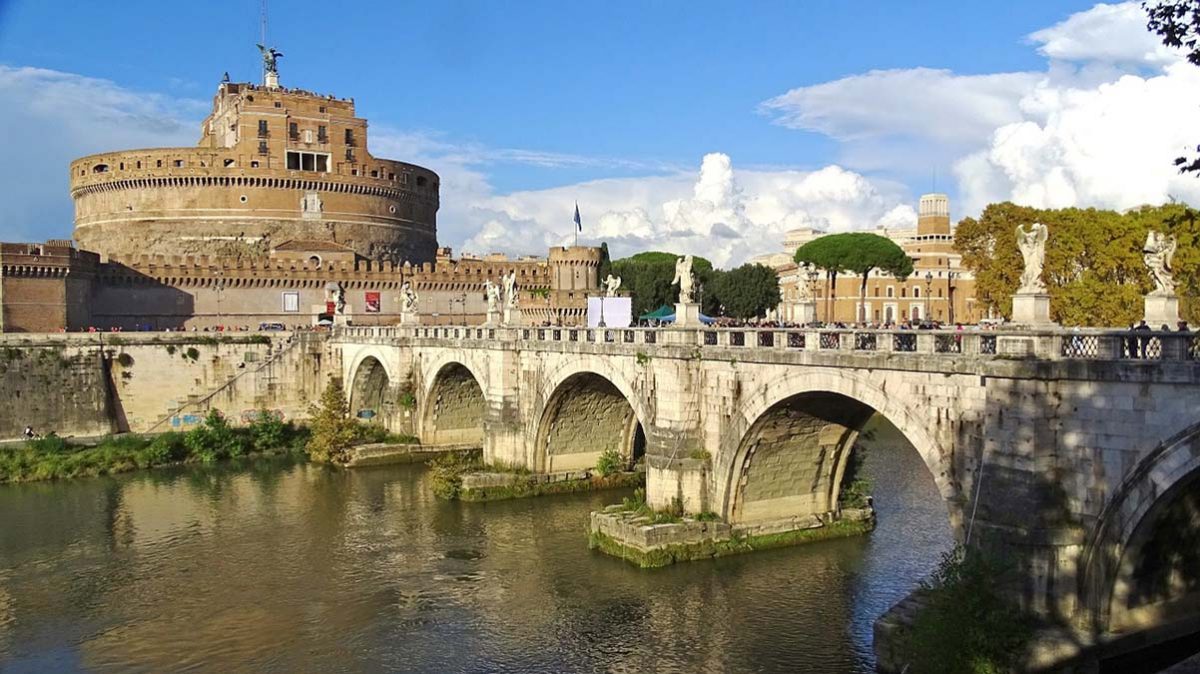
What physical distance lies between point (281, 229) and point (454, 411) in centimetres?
3566

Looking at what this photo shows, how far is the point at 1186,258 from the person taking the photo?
38.2m

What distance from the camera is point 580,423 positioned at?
33.0 m

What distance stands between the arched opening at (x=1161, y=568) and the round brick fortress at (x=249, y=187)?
6357 cm

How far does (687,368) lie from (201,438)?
91.2 ft

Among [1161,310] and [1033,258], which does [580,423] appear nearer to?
[1033,258]

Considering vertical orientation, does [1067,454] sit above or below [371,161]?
below

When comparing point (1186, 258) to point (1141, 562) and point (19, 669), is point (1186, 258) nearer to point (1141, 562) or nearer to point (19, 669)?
point (1141, 562)

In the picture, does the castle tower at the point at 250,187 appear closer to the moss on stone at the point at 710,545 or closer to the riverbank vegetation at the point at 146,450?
the riverbank vegetation at the point at 146,450

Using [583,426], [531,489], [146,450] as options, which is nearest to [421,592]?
[531,489]

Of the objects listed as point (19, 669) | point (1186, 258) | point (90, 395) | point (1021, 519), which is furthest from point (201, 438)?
point (1186, 258)

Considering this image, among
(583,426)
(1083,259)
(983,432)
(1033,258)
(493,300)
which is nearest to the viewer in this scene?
(1033,258)

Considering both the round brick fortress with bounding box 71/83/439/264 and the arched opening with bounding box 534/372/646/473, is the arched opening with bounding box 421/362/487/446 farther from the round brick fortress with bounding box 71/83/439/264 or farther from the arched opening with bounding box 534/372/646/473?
the round brick fortress with bounding box 71/83/439/264

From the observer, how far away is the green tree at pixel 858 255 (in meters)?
75.2

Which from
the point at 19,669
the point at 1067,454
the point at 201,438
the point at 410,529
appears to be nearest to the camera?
the point at 1067,454
